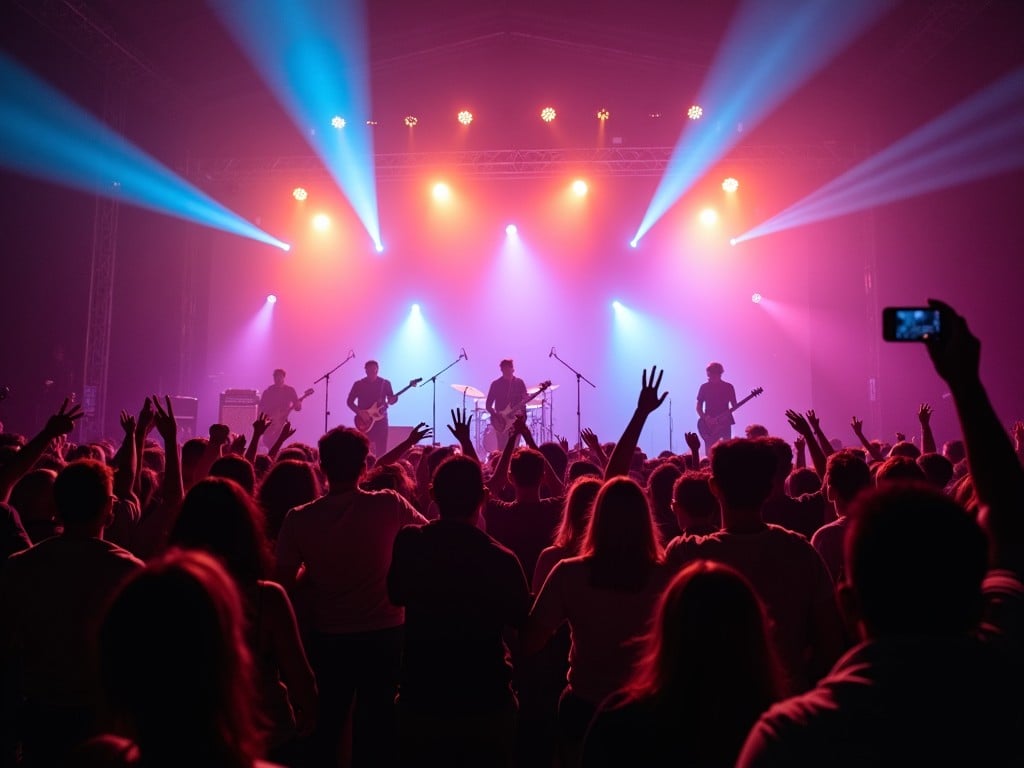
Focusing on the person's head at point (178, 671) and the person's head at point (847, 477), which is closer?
the person's head at point (178, 671)

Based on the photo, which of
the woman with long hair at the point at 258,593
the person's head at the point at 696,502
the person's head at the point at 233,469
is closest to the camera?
the woman with long hair at the point at 258,593

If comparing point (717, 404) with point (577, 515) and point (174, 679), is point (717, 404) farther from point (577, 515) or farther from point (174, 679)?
point (174, 679)

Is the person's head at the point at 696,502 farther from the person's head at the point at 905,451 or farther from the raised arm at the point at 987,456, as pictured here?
the person's head at the point at 905,451

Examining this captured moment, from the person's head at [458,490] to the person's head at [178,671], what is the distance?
1688 millimetres

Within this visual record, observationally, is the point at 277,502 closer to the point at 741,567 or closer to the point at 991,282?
the point at 741,567

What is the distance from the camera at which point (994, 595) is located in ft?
5.32

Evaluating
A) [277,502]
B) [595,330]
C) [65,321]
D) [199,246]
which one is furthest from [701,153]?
[277,502]

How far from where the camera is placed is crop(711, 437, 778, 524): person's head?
278cm

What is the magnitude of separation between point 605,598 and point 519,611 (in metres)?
0.34

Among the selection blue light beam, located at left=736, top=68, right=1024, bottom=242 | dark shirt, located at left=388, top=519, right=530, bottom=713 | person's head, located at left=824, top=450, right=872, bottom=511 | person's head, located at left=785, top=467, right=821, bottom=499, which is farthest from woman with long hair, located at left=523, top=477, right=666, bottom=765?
blue light beam, located at left=736, top=68, right=1024, bottom=242

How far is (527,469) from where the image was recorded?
13.6ft

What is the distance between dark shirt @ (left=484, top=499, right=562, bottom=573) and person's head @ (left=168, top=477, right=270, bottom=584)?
183 cm

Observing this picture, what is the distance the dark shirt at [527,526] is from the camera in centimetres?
413

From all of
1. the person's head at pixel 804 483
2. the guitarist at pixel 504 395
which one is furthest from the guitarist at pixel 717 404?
the person's head at pixel 804 483
